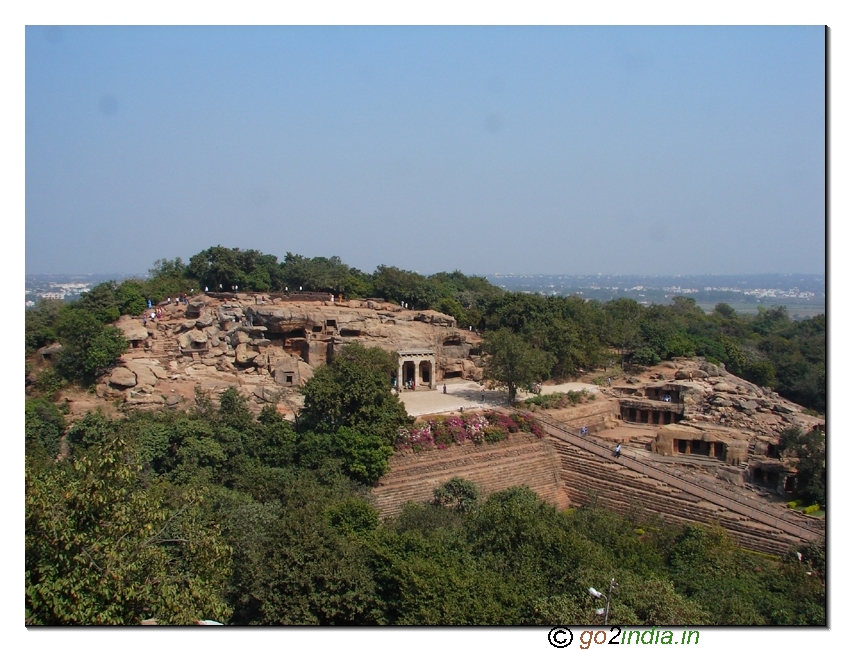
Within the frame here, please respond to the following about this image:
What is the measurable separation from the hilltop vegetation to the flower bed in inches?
82.1

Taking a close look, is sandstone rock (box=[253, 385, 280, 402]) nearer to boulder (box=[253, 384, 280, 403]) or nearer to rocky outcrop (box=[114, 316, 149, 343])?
boulder (box=[253, 384, 280, 403])

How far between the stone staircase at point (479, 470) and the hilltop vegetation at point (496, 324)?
314 cm

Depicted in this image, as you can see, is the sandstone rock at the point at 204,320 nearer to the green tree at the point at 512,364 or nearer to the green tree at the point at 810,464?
the green tree at the point at 512,364

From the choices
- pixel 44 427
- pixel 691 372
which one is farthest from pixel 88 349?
pixel 691 372

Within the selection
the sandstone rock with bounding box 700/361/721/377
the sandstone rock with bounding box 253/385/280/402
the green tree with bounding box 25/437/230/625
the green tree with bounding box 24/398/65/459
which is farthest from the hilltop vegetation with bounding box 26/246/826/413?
the green tree with bounding box 25/437/230/625

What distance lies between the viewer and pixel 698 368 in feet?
99.7

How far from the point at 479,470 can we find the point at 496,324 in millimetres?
12714

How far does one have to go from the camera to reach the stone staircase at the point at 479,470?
20062 millimetres

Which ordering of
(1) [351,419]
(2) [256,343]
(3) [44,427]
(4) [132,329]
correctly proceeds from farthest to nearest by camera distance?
(2) [256,343] → (4) [132,329] → (3) [44,427] → (1) [351,419]

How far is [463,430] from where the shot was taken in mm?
22141

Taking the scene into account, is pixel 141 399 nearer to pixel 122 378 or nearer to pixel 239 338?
pixel 122 378

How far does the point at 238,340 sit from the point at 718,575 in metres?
18.8

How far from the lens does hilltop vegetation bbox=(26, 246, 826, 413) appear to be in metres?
25.8

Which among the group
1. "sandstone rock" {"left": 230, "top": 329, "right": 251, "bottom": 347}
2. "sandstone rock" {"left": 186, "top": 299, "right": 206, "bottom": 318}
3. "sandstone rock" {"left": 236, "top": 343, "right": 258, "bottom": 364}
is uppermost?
"sandstone rock" {"left": 186, "top": 299, "right": 206, "bottom": 318}
